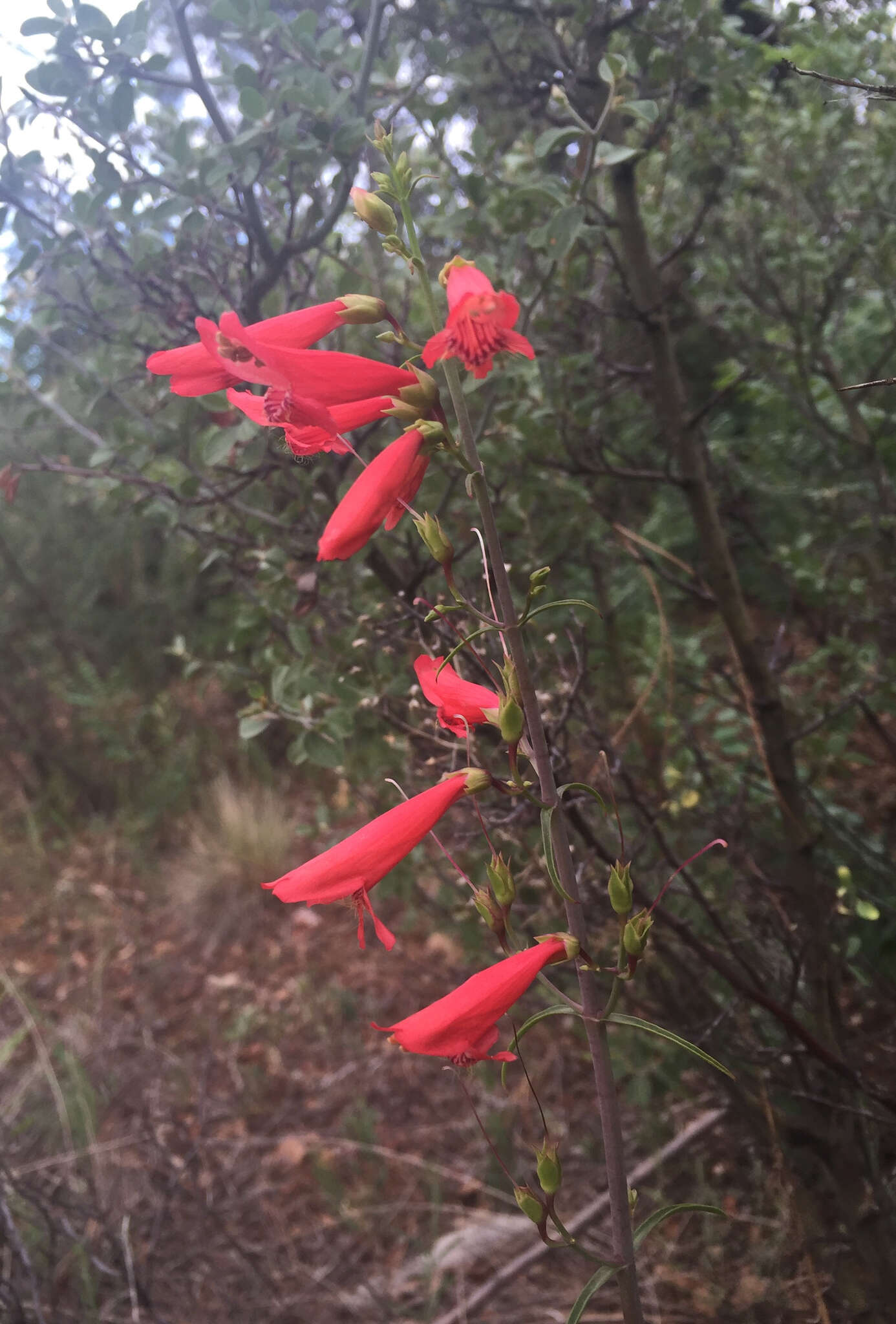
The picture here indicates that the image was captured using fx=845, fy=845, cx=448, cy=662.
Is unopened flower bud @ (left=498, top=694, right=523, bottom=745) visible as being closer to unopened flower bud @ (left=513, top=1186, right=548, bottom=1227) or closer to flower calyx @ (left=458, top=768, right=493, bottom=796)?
flower calyx @ (left=458, top=768, right=493, bottom=796)

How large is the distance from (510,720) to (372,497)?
269 mm

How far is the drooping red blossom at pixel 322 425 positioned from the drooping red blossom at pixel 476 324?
12cm

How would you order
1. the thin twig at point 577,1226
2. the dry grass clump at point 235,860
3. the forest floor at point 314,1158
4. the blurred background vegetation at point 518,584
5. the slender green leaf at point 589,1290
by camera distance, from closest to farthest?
the slender green leaf at point 589,1290, the blurred background vegetation at point 518,584, the thin twig at point 577,1226, the forest floor at point 314,1158, the dry grass clump at point 235,860

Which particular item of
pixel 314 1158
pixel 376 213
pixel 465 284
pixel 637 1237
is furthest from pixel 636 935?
pixel 314 1158

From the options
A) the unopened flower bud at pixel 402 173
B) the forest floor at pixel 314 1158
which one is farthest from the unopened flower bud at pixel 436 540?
the forest floor at pixel 314 1158

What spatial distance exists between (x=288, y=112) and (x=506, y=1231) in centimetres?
275

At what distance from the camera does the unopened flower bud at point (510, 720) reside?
0.82m

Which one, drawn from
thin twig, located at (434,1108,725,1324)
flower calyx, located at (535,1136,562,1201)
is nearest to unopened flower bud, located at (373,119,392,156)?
flower calyx, located at (535,1136,562,1201)

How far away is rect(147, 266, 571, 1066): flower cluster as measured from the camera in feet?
2.69

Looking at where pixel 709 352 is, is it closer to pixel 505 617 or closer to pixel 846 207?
pixel 846 207

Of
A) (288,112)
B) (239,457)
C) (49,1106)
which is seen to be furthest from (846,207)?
(49,1106)

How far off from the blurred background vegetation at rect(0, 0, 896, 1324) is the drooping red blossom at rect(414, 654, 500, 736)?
18.2 inches

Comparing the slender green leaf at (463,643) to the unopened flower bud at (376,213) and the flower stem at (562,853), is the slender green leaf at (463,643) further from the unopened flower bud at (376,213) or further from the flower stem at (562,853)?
the unopened flower bud at (376,213)

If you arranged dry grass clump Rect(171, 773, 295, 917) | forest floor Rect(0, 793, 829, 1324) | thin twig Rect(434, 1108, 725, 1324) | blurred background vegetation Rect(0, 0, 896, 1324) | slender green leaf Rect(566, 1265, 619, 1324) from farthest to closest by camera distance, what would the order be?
1. dry grass clump Rect(171, 773, 295, 917)
2. forest floor Rect(0, 793, 829, 1324)
3. thin twig Rect(434, 1108, 725, 1324)
4. blurred background vegetation Rect(0, 0, 896, 1324)
5. slender green leaf Rect(566, 1265, 619, 1324)
